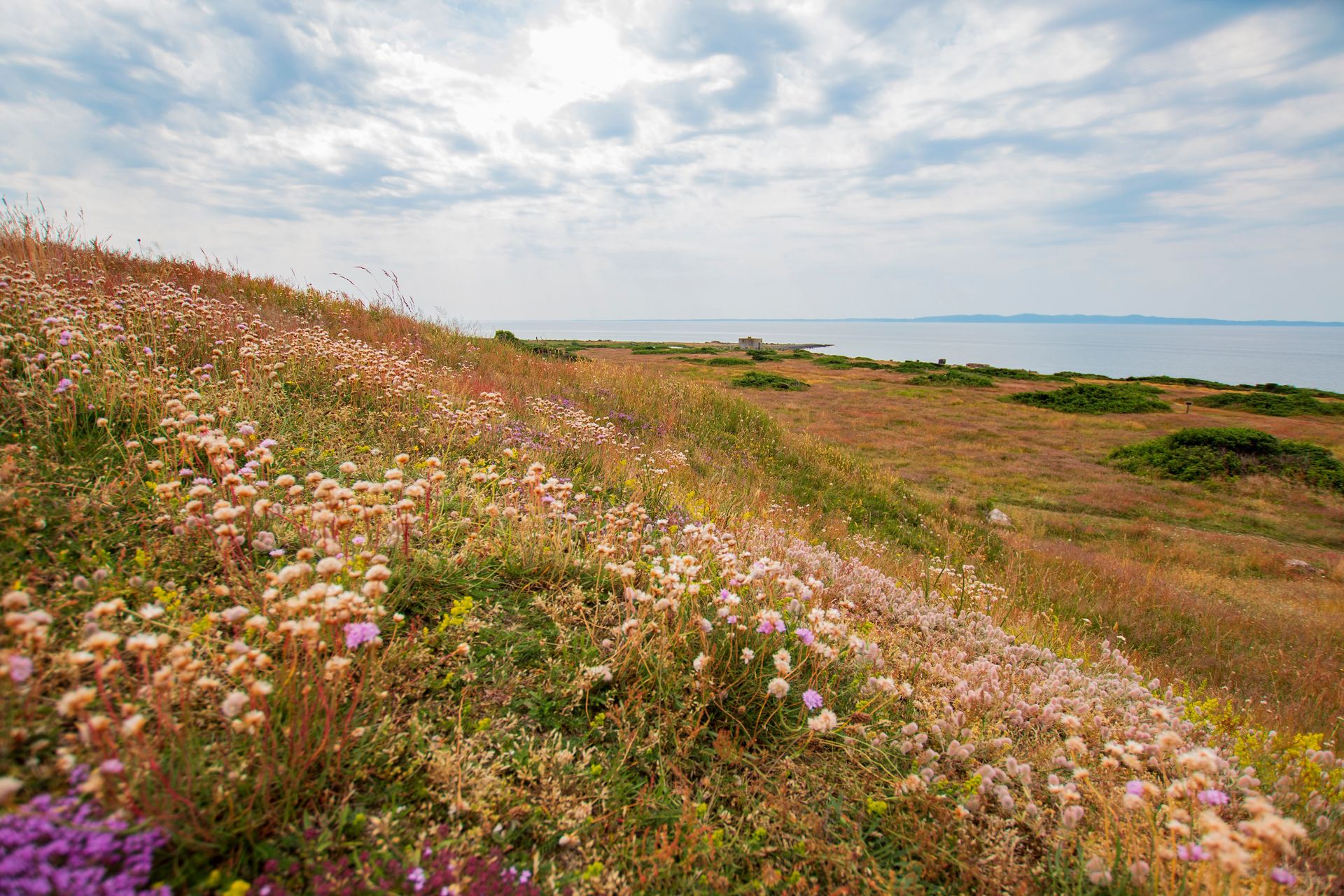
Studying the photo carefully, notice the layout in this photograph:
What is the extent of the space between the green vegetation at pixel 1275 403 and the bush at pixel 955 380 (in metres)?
11.5

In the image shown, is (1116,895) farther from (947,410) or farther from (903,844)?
(947,410)

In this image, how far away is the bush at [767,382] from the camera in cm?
3591

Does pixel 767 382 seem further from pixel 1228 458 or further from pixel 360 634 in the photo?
pixel 360 634

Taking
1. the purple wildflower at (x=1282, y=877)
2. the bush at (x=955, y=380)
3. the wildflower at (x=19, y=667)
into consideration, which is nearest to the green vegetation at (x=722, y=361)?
the bush at (x=955, y=380)

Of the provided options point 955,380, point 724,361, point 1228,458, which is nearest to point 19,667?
point 1228,458

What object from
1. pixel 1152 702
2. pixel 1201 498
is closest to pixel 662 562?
pixel 1152 702

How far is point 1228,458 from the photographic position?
19.7m

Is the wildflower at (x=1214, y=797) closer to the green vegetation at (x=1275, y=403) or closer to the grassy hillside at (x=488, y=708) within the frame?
the grassy hillside at (x=488, y=708)

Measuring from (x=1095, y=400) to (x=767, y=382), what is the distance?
18.4 m

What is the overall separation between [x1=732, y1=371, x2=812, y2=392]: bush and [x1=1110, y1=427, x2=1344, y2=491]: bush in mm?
17824

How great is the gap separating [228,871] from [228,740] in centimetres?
53

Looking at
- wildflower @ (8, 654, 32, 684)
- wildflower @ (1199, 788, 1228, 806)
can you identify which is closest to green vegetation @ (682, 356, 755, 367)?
wildflower @ (1199, 788, 1228, 806)

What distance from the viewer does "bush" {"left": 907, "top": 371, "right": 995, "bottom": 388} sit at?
1564 inches

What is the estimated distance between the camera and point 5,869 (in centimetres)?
121
